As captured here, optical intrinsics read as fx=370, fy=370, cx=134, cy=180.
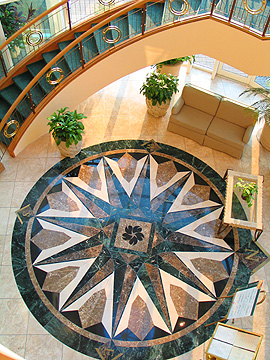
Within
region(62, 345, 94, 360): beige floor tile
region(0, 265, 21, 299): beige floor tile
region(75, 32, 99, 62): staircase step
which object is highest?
region(75, 32, 99, 62): staircase step

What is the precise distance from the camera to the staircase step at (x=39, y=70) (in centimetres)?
708

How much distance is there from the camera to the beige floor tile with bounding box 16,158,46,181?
6887 mm

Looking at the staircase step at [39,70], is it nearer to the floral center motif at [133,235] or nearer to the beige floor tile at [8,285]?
the floral center motif at [133,235]

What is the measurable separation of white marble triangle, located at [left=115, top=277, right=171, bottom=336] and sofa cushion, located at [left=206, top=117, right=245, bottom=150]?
3143 mm

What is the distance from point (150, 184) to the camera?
22.8 feet

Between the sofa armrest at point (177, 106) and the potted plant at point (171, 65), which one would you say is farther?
the potted plant at point (171, 65)

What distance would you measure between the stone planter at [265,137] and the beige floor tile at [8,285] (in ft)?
17.4

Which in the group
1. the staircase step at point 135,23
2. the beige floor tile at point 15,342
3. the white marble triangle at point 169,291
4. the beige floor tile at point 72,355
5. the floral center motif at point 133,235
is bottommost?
the beige floor tile at point 15,342

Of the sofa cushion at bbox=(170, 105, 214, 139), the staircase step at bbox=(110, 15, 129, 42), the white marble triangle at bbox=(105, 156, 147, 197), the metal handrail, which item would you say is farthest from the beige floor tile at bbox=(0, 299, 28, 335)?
the staircase step at bbox=(110, 15, 129, 42)

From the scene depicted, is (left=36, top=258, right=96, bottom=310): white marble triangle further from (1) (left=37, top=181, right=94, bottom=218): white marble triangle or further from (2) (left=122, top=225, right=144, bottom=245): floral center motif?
(1) (left=37, top=181, right=94, bottom=218): white marble triangle

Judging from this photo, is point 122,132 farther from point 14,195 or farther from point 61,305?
point 61,305

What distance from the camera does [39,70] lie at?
7254mm

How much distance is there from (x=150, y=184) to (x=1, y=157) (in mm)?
2881

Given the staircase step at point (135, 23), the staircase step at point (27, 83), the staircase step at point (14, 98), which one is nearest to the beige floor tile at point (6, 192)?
the staircase step at point (14, 98)
